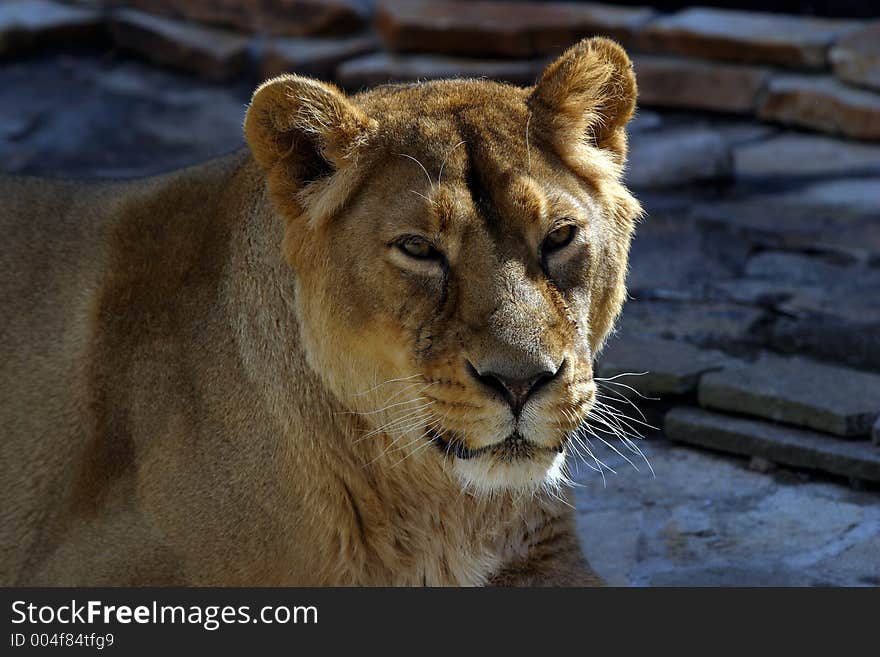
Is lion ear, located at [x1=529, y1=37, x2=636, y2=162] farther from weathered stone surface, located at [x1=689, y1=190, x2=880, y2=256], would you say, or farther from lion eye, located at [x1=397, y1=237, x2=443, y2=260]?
weathered stone surface, located at [x1=689, y1=190, x2=880, y2=256]

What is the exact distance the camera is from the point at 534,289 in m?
2.47

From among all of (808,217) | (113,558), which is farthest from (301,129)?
(808,217)

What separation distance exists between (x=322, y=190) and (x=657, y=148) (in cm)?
349

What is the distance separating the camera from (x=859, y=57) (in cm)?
599

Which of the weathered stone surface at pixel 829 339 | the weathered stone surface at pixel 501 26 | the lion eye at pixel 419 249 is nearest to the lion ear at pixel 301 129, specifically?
the lion eye at pixel 419 249

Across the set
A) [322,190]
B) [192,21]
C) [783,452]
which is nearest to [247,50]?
[192,21]

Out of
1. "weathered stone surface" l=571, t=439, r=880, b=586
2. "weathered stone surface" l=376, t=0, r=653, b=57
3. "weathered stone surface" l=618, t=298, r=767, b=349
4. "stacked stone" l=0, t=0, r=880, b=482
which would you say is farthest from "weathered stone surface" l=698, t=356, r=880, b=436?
"weathered stone surface" l=376, t=0, r=653, b=57

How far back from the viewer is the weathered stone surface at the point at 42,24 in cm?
714

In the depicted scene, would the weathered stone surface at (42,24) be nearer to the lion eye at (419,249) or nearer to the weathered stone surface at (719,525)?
the weathered stone surface at (719,525)

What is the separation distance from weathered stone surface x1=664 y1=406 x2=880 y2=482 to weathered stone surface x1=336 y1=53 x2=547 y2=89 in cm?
295

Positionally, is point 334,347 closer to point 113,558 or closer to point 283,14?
point 113,558

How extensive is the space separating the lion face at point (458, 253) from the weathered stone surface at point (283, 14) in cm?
429

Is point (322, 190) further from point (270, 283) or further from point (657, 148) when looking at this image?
point (657, 148)

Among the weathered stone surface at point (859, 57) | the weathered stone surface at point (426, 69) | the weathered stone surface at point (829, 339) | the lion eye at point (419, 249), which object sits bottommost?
the weathered stone surface at point (426, 69)
